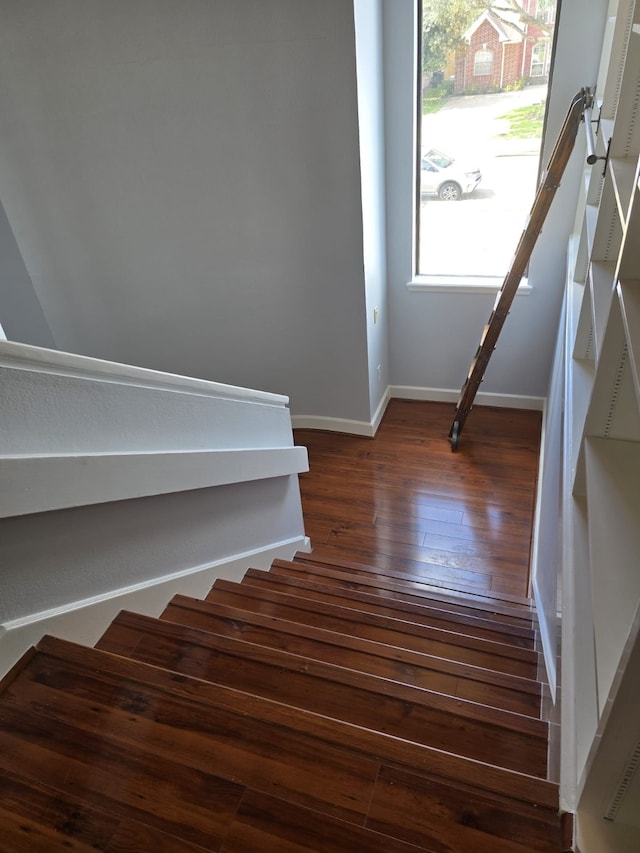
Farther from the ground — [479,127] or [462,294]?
[479,127]

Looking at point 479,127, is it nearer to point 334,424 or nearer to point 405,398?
point 405,398

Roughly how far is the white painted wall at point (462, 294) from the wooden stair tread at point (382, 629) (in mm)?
2590

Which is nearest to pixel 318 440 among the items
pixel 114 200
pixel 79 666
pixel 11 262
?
pixel 114 200

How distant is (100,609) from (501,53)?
11.6 feet

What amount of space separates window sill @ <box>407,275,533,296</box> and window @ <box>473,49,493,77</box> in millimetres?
1227

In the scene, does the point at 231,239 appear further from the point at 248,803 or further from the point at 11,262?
the point at 248,803

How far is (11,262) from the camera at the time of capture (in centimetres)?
361

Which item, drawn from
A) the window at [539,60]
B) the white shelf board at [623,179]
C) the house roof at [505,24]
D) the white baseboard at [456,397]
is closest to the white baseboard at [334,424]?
the white baseboard at [456,397]

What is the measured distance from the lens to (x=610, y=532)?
100cm

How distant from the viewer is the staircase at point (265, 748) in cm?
96

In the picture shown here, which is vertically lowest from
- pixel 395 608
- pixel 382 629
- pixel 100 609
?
pixel 395 608

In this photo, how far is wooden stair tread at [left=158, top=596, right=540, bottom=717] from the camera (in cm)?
148

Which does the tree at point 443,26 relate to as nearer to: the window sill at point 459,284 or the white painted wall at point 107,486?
the window sill at point 459,284

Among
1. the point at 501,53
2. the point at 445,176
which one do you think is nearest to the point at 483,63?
the point at 501,53
